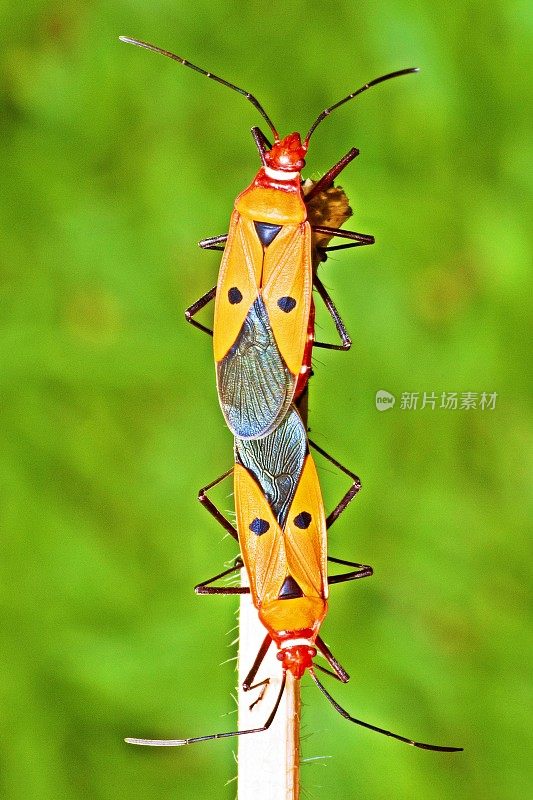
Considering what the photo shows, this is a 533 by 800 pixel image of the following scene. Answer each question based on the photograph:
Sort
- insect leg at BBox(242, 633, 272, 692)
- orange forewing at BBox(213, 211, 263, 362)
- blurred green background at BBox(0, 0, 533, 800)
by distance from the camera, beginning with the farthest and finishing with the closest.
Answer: blurred green background at BBox(0, 0, 533, 800), orange forewing at BBox(213, 211, 263, 362), insect leg at BBox(242, 633, 272, 692)

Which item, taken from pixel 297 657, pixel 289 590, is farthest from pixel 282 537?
pixel 297 657

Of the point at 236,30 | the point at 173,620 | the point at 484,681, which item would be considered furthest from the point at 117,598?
the point at 236,30

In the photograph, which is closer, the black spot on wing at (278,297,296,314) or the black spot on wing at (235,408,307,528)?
the black spot on wing at (235,408,307,528)

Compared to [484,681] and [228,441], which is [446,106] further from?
[484,681]

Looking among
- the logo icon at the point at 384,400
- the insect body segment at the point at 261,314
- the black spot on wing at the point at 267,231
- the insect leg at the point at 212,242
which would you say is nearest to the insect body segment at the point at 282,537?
the insect body segment at the point at 261,314

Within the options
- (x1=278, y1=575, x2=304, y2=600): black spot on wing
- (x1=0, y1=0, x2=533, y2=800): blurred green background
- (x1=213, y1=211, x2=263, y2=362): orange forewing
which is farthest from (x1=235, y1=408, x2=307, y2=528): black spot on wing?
(x1=0, y1=0, x2=533, y2=800): blurred green background

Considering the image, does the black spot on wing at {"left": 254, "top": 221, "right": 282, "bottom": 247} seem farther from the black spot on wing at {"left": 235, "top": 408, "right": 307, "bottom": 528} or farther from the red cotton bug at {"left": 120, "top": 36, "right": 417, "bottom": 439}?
the black spot on wing at {"left": 235, "top": 408, "right": 307, "bottom": 528}

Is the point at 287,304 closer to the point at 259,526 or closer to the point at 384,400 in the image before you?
the point at 259,526

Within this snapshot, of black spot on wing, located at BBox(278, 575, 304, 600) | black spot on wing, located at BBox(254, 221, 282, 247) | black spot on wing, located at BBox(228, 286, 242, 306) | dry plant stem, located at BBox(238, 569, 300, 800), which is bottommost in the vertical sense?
dry plant stem, located at BBox(238, 569, 300, 800)
